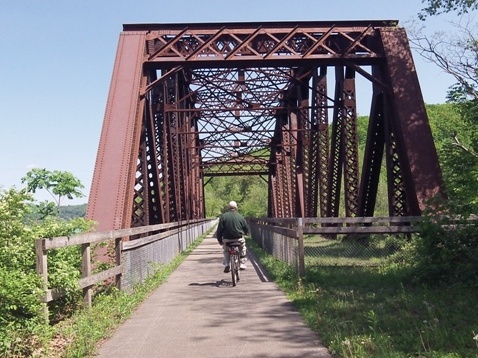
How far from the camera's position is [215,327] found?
6.11 metres

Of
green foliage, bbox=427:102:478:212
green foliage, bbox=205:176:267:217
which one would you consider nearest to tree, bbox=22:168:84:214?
green foliage, bbox=205:176:267:217

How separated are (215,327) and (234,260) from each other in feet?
13.1

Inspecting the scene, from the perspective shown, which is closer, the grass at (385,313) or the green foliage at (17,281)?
the grass at (385,313)

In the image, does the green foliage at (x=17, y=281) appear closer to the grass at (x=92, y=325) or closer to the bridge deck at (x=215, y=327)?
the grass at (x=92, y=325)

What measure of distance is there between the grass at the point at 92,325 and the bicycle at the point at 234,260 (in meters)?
1.76

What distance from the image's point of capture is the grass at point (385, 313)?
4723 mm

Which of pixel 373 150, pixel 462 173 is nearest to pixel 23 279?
pixel 462 173

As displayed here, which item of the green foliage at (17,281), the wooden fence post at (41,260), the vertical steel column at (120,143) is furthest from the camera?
the vertical steel column at (120,143)

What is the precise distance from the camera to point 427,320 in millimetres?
5711

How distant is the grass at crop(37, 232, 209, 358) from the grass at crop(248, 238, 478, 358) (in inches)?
89.3

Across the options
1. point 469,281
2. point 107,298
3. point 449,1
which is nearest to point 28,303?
point 107,298

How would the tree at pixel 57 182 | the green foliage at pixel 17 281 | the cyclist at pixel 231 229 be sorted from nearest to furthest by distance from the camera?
the green foliage at pixel 17 281
the cyclist at pixel 231 229
the tree at pixel 57 182

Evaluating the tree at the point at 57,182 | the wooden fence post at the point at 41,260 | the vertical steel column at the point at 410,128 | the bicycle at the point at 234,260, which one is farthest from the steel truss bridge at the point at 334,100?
the tree at the point at 57,182

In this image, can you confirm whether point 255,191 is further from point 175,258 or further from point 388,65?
point 388,65
